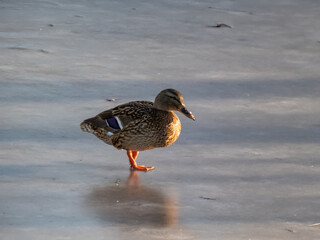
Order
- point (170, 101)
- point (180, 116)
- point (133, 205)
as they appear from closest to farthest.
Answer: point (133, 205)
point (170, 101)
point (180, 116)

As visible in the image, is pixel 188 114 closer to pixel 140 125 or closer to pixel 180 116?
pixel 140 125

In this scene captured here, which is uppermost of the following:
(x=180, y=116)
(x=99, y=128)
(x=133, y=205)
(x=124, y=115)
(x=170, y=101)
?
(x=170, y=101)

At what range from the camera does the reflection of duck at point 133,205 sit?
5.64 meters

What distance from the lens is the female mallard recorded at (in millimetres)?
6738

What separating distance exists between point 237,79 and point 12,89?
2.30 meters

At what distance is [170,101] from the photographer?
6.86 m

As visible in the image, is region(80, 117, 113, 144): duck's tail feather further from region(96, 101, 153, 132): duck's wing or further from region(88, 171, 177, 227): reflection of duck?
region(88, 171, 177, 227): reflection of duck

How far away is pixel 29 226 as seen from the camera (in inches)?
213

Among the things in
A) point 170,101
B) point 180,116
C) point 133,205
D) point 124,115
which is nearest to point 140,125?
point 124,115

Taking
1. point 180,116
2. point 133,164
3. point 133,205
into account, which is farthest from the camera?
point 180,116

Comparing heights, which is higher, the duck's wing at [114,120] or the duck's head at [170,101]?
the duck's head at [170,101]

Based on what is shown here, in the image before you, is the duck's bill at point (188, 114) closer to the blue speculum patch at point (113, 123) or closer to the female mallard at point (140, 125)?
the female mallard at point (140, 125)

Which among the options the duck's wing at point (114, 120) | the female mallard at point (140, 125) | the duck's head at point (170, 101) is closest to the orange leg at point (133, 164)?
the female mallard at point (140, 125)

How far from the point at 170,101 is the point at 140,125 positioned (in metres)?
0.30
